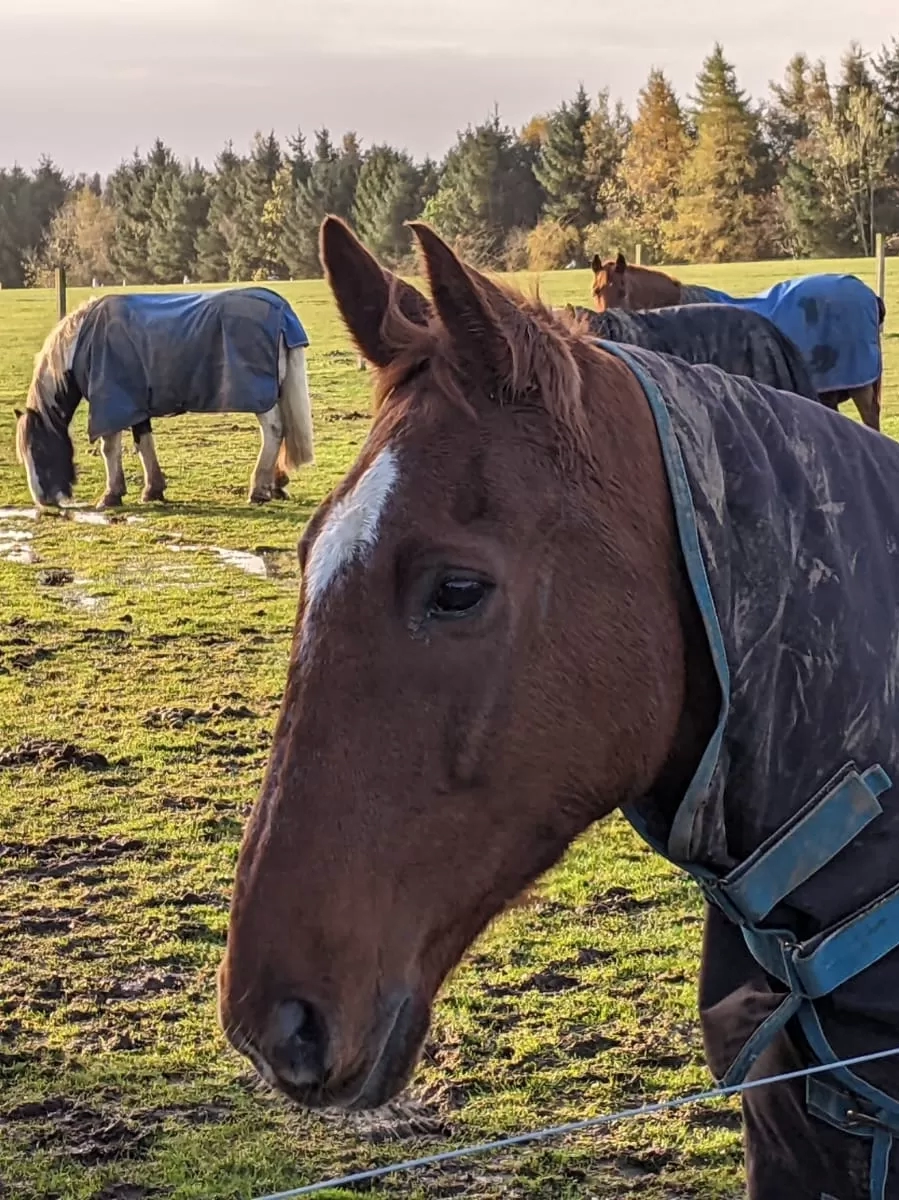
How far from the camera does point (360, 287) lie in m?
1.67

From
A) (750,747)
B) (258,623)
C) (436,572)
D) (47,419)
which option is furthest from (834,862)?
(47,419)

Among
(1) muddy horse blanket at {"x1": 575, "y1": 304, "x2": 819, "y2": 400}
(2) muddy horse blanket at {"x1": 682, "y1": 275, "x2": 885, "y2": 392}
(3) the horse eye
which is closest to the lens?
(3) the horse eye

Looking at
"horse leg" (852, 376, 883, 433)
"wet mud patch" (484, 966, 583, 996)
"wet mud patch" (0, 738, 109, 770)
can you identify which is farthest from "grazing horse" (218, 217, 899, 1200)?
"horse leg" (852, 376, 883, 433)

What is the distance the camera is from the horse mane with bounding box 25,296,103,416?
11461 millimetres

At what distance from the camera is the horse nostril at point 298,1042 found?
133 centimetres

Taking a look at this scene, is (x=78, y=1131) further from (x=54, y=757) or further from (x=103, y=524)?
(x=103, y=524)

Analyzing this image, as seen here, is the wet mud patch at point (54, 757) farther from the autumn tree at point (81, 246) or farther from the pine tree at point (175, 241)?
the autumn tree at point (81, 246)

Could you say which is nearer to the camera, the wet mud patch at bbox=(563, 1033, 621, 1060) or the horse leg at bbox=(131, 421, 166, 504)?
the wet mud patch at bbox=(563, 1033, 621, 1060)

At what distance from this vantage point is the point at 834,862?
1585 millimetres

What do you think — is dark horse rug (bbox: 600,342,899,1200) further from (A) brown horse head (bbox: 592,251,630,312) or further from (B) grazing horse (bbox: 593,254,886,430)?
(A) brown horse head (bbox: 592,251,630,312)

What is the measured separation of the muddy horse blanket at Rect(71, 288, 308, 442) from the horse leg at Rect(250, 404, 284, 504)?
0.55 ft

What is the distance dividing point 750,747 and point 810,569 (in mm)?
225

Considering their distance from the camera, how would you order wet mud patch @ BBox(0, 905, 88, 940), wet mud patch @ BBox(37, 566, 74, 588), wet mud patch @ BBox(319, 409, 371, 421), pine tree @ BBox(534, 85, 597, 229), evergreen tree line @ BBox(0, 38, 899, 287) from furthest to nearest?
pine tree @ BBox(534, 85, 597, 229), evergreen tree line @ BBox(0, 38, 899, 287), wet mud patch @ BBox(319, 409, 371, 421), wet mud patch @ BBox(37, 566, 74, 588), wet mud patch @ BBox(0, 905, 88, 940)

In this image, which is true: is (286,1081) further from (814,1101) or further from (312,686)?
(814,1101)
